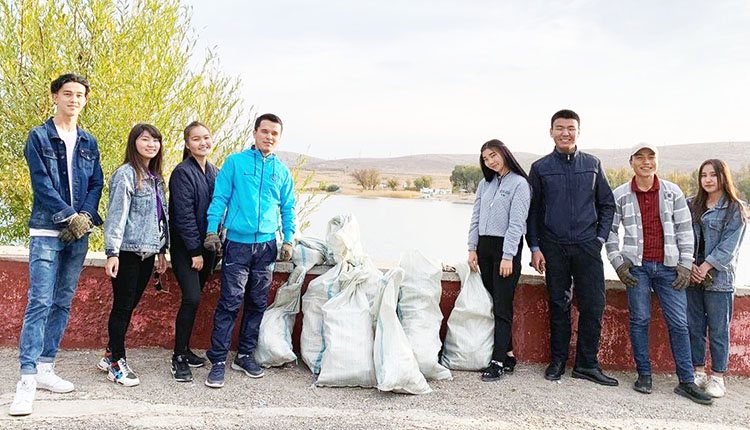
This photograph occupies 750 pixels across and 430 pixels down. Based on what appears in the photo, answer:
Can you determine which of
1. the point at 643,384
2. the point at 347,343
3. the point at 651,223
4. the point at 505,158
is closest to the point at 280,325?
the point at 347,343

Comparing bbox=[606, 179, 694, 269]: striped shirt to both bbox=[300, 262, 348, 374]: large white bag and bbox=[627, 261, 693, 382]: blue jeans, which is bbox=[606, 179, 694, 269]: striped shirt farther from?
bbox=[300, 262, 348, 374]: large white bag

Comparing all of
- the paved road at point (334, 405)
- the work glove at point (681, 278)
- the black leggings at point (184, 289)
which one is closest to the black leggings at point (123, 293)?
the black leggings at point (184, 289)

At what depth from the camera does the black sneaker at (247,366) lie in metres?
3.79

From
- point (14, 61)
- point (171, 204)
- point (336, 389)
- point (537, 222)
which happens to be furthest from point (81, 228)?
point (14, 61)

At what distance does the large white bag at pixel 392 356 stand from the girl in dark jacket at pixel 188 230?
3.97 feet

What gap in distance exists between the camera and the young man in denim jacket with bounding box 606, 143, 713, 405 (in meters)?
3.89

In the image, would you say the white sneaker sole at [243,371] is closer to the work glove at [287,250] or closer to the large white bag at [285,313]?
the large white bag at [285,313]

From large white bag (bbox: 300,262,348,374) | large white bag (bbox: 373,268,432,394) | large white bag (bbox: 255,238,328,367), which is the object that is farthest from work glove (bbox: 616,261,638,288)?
large white bag (bbox: 255,238,328,367)

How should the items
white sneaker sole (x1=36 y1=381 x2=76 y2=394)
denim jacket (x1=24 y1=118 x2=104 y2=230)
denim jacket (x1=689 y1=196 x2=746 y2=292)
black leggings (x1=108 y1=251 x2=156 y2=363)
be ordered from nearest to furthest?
denim jacket (x1=24 y1=118 x2=104 y2=230)
white sneaker sole (x1=36 y1=381 x2=76 y2=394)
black leggings (x1=108 y1=251 x2=156 y2=363)
denim jacket (x1=689 y1=196 x2=746 y2=292)

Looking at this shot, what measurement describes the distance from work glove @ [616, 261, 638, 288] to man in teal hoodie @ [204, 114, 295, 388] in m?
2.40

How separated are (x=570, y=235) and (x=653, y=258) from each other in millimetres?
607

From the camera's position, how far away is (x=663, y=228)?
3.92m

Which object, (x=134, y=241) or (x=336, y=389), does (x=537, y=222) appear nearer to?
(x=336, y=389)

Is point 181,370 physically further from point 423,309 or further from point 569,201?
point 569,201
